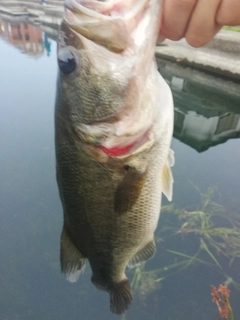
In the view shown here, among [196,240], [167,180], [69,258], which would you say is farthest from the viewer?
[196,240]

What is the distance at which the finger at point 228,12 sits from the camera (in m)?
0.76

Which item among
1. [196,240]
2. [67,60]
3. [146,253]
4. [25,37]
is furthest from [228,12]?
[25,37]

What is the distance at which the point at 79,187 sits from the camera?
1107 millimetres

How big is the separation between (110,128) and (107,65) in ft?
0.63

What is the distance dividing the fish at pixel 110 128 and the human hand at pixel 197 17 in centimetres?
4

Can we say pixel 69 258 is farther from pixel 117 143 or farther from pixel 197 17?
pixel 197 17

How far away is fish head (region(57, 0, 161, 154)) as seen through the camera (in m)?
0.83

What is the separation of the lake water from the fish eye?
8.01 ft

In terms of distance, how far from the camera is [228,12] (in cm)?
78

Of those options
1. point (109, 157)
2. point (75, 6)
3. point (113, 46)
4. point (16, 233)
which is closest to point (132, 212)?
point (109, 157)

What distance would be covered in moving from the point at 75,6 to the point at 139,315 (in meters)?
2.66

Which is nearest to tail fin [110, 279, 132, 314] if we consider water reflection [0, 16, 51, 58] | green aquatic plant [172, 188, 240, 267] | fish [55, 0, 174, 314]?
fish [55, 0, 174, 314]

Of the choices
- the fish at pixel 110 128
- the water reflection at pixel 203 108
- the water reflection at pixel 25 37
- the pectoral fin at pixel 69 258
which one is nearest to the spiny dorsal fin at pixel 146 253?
the fish at pixel 110 128

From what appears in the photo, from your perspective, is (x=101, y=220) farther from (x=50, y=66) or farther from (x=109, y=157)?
(x=50, y=66)
